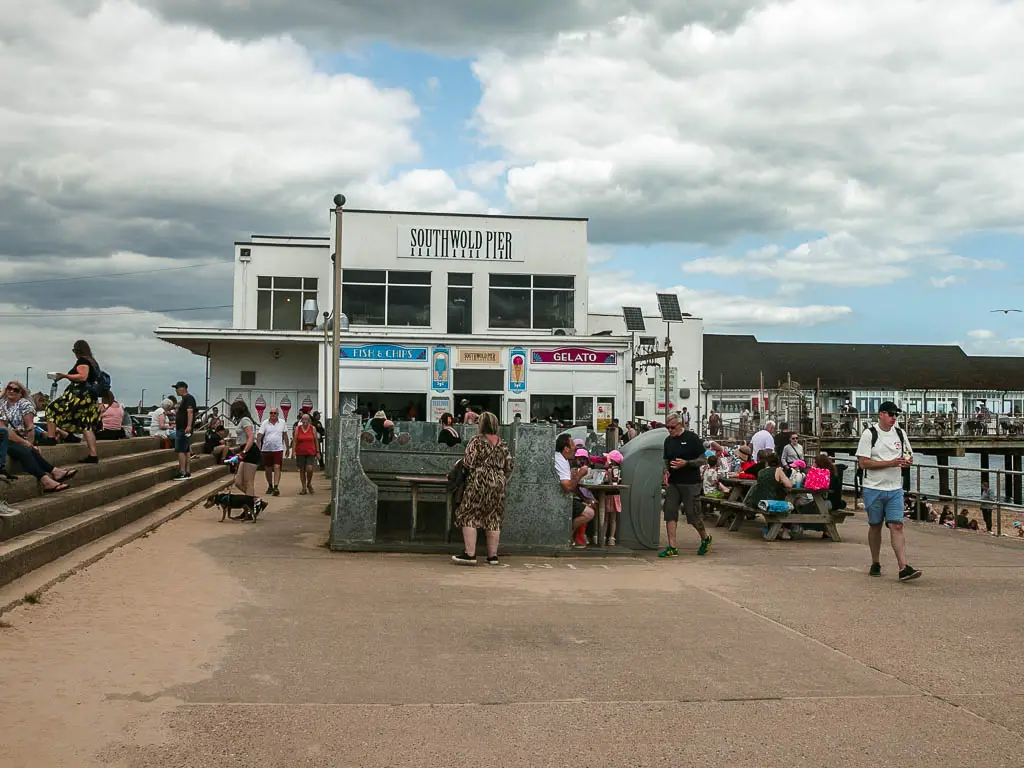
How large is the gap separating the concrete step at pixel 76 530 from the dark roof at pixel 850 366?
207ft

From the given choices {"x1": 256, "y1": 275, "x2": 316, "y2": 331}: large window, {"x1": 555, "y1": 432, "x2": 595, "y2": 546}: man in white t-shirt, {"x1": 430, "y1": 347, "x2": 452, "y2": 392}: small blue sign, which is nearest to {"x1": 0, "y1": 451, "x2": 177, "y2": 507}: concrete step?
{"x1": 555, "y1": 432, "x2": 595, "y2": 546}: man in white t-shirt

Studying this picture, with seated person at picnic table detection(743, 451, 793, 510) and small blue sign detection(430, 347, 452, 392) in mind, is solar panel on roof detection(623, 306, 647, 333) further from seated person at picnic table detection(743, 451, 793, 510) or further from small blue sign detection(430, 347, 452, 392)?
seated person at picnic table detection(743, 451, 793, 510)

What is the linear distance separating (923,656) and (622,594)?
10.5ft

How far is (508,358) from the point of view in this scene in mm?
35375

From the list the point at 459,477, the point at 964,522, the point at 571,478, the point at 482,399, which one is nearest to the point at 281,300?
the point at 482,399

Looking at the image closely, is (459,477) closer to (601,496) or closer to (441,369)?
(601,496)

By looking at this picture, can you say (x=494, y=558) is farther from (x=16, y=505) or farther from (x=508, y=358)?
(x=508, y=358)

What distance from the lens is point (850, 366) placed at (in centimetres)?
8362

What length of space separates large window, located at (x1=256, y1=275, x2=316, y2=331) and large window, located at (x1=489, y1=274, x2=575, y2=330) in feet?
24.3

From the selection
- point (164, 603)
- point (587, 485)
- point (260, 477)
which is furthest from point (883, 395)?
point (164, 603)

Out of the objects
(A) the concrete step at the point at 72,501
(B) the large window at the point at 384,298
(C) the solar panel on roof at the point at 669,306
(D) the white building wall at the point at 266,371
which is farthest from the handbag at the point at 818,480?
(C) the solar panel on roof at the point at 669,306

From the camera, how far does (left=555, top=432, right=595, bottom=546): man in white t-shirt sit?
1281 cm

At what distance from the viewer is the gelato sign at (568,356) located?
1394 inches

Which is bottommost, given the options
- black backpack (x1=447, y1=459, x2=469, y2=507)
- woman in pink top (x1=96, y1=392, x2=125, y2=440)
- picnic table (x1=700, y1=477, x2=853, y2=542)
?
picnic table (x1=700, y1=477, x2=853, y2=542)
